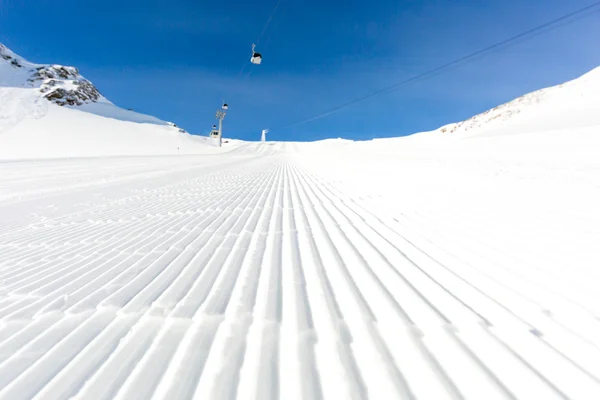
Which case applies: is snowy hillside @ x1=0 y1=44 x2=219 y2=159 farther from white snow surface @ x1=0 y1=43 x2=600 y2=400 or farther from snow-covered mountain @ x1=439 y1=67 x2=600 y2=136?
snow-covered mountain @ x1=439 y1=67 x2=600 y2=136

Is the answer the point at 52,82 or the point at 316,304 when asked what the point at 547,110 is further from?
the point at 52,82

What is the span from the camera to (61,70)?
75688 millimetres

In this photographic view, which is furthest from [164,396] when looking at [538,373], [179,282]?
[538,373]

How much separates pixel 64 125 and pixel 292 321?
173 feet

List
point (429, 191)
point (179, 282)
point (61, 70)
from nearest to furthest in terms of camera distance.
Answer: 1. point (179, 282)
2. point (429, 191)
3. point (61, 70)

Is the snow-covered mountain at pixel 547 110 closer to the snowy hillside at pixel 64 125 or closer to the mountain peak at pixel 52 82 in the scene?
the snowy hillside at pixel 64 125

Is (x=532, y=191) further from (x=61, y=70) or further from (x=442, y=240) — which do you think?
(x=61, y=70)

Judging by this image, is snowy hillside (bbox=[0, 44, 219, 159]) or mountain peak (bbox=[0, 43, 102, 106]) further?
mountain peak (bbox=[0, 43, 102, 106])

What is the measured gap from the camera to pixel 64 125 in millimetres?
41344

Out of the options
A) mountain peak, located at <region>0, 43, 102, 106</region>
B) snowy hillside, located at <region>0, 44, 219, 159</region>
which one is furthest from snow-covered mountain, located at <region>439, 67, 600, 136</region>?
mountain peak, located at <region>0, 43, 102, 106</region>

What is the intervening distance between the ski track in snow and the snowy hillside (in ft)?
101

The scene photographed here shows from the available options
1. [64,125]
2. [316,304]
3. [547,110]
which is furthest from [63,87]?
[547,110]

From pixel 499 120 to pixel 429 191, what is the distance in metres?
40.3

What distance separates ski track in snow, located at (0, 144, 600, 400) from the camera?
134cm
